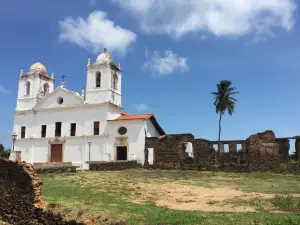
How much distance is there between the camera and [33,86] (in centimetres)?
4159

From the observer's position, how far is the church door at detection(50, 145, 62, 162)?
3806 cm

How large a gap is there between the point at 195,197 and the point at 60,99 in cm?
2769

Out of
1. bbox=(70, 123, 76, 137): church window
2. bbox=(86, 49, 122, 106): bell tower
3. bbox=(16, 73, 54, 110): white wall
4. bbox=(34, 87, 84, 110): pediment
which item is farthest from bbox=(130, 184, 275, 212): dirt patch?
bbox=(16, 73, 54, 110): white wall

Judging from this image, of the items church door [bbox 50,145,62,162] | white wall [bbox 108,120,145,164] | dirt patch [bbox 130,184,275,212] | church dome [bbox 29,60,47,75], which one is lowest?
dirt patch [bbox 130,184,275,212]

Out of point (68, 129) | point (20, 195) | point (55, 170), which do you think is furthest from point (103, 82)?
point (20, 195)

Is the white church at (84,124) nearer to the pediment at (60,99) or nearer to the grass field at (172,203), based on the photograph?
the pediment at (60,99)

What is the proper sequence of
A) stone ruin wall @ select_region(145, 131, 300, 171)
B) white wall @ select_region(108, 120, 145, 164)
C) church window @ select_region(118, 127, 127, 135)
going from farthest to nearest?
church window @ select_region(118, 127, 127, 135) < white wall @ select_region(108, 120, 145, 164) < stone ruin wall @ select_region(145, 131, 300, 171)

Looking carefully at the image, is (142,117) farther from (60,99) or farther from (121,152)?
(60,99)

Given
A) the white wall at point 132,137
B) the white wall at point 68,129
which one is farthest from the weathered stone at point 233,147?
the white wall at point 68,129

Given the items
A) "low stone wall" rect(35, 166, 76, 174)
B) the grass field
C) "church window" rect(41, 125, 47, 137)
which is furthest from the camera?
"church window" rect(41, 125, 47, 137)

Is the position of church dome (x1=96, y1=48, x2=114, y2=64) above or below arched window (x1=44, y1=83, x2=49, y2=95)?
above

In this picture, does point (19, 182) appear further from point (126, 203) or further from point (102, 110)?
point (102, 110)

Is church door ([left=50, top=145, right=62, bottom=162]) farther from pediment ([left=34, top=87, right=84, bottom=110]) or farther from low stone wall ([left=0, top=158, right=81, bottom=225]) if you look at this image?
low stone wall ([left=0, top=158, right=81, bottom=225])

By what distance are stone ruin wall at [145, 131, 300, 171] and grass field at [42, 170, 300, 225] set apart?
11.2m
